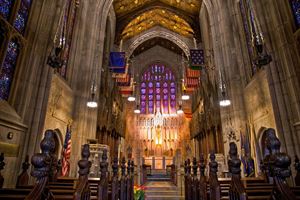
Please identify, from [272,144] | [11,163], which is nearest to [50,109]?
[11,163]

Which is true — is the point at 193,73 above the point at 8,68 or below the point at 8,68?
above

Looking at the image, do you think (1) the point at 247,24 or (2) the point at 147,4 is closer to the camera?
(1) the point at 247,24

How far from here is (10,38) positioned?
259 inches

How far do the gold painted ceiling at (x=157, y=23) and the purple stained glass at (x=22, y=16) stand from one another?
13.5 meters

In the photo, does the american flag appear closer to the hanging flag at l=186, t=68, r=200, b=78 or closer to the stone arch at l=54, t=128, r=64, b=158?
the stone arch at l=54, t=128, r=64, b=158

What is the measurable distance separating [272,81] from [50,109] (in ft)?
28.0

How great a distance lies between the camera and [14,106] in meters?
6.54

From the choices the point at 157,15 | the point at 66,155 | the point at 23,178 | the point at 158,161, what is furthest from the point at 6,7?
the point at 158,161

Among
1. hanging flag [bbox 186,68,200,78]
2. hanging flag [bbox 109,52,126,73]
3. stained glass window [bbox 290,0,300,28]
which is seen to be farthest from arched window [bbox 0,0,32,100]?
hanging flag [bbox 186,68,200,78]

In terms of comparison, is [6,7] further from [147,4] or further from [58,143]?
[147,4]

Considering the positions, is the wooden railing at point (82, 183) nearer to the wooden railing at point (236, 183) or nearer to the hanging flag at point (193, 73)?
the wooden railing at point (236, 183)

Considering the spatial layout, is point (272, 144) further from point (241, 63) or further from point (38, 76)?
point (241, 63)

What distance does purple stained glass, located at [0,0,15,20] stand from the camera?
6500mm

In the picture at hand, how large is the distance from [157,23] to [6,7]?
17893 mm
